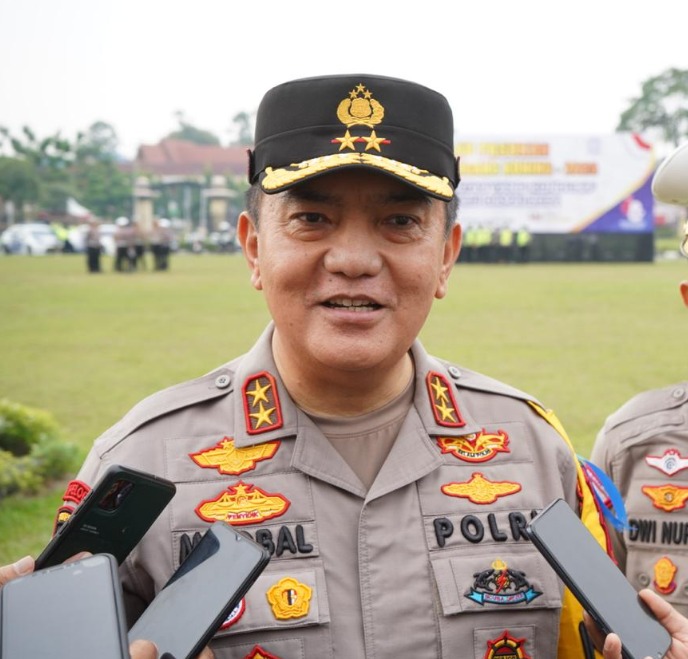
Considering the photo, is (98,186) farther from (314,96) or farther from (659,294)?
(314,96)

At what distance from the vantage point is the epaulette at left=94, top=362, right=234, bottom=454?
6.61 feet

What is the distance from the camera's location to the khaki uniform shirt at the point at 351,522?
6.16 feet

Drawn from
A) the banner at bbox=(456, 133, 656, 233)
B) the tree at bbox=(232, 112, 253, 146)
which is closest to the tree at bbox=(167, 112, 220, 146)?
the tree at bbox=(232, 112, 253, 146)

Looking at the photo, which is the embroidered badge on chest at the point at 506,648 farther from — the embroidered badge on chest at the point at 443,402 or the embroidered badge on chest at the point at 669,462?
the embroidered badge on chest at the point at 669,462

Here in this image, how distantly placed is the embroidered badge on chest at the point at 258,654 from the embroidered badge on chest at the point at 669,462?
1238mm

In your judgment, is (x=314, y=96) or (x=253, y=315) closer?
(x=314, y=96)

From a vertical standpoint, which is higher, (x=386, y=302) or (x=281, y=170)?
(x=281, y=170)

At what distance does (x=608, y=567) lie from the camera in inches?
68.5

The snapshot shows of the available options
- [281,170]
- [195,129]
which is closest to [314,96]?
[281,170]

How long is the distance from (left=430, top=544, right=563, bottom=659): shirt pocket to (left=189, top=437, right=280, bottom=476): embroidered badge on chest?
0.41 meters

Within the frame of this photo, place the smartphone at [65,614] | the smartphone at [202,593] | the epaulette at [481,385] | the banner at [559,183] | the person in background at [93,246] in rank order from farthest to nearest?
the banner at [559,183]
the person in background at [93,246]
the epaulette at [481,385]
the smartphone at [202,593]
the smartphone at [65,614]

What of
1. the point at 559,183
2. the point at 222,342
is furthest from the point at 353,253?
the point at 559,183

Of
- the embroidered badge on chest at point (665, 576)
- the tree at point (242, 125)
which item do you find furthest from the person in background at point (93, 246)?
the tree at point (242, 125)

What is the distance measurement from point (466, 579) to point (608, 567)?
31 centimetres
